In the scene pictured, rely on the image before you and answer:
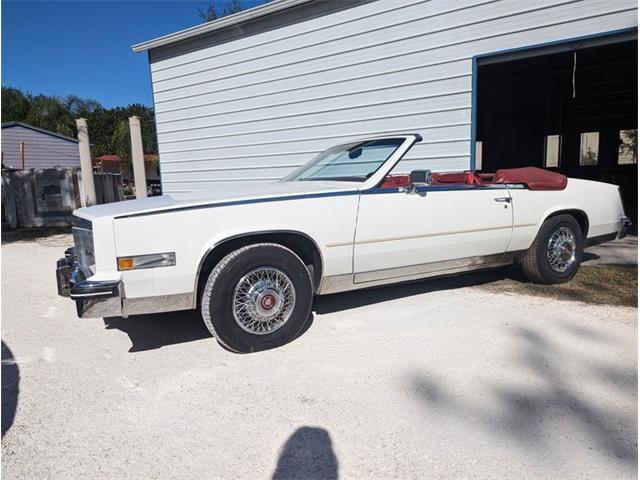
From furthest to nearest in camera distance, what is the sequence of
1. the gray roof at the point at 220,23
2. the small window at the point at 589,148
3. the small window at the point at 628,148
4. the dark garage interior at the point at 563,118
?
the small window at the point at 628,148, the small window at the point at 589,148, the dark garage interior at the point at 563,118, the gray roof at the point at 220,23

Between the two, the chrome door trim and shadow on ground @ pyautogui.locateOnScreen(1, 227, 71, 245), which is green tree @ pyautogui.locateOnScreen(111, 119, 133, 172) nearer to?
shadow on ground @ pyautogui.locateOnScreen(1, 227, 71, 245)

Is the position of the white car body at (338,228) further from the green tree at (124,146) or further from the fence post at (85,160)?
the green tree at (124,146)

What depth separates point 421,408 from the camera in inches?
102

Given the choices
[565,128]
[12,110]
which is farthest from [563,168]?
[12,110]

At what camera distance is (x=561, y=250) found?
4.96m

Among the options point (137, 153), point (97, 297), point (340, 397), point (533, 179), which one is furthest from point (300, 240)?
point (137, 153)

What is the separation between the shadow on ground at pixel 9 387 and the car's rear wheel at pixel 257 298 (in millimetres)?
1216

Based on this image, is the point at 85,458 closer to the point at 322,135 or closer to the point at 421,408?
the point at 421,408

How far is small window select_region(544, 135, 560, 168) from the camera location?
1934 centimetres

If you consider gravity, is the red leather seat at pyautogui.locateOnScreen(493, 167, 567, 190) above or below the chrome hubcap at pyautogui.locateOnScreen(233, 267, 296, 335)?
above

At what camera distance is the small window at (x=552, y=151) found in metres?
19.3

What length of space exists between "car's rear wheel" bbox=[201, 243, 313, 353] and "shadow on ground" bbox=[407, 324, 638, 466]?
101 cm

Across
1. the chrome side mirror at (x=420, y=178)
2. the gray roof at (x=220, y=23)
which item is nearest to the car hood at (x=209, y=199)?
the chrome side mirror at (x=420, y=178)

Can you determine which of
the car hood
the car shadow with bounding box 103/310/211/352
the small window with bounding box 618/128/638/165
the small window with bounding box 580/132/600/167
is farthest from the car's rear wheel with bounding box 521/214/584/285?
the small window with bounding box 618/128/638/165
